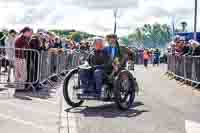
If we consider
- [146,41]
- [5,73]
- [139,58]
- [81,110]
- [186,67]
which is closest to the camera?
[81,110]

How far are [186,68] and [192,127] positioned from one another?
9420 millimetres

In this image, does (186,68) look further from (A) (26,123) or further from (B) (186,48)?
(A) (26,123)

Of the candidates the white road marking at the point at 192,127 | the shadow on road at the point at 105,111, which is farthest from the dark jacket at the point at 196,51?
the white road marking at the point at 192,127

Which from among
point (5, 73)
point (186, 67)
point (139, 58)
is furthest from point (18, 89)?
point (139, 58)

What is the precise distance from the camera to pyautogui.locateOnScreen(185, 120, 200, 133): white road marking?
7.95m

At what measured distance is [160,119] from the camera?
900 centimetres

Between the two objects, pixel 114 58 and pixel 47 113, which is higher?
pixel 114 58

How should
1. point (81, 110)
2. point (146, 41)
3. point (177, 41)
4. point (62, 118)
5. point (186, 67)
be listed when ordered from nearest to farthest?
1. point (62, 118)
2. point (81, 110)
3. point (186, 67)
4. point (177, 41)
5. point (146, 41)

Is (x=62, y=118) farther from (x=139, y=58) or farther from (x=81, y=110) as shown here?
(x=139, y=58)

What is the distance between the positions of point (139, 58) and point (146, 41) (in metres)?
120

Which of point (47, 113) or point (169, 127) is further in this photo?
point (47, 113)

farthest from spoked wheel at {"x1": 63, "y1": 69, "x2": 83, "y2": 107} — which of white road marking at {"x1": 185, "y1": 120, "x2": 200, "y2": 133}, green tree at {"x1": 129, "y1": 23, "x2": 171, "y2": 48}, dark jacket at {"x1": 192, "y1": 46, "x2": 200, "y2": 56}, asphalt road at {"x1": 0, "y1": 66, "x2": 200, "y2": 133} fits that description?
green tree at {"x1": 129, "y1": 23, "x2": 171, "y2": 48}

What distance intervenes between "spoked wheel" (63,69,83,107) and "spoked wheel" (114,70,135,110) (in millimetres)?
859

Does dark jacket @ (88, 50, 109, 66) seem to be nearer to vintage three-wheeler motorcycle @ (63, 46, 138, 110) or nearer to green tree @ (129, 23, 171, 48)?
vintage three-wheeler motorcycle @ (63, 46, 138, 110)
